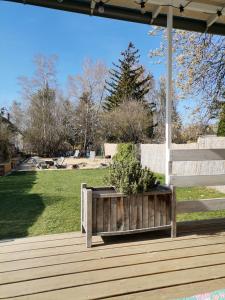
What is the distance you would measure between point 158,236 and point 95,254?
2.51 feet

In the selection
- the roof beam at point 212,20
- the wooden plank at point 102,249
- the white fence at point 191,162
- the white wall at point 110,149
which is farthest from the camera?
the white wall at point 110,149

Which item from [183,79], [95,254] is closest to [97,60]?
[183,79]

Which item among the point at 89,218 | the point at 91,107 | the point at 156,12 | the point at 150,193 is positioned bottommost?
the point at 89,218

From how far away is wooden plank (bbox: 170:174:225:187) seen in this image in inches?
120

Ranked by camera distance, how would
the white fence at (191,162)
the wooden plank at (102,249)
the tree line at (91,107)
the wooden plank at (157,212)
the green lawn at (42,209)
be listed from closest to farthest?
the wooden plank at (102,249) → the wooden plank at (157,212) → the green lawn at (42,209) → the white fence at (191,162) → the tree line at (91,107)

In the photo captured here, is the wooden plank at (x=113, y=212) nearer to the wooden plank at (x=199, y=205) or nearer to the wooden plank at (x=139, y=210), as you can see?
the wooden plank at (x=139, y=210)

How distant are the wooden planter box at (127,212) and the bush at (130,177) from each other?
0.07 metres

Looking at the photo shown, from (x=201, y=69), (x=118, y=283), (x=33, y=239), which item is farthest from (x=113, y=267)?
(x=201, y=69)

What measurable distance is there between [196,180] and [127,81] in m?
24.3

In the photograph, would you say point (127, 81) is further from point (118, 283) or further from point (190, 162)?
point (118, 283)

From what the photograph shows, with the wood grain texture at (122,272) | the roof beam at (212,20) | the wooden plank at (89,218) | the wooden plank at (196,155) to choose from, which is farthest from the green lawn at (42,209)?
the roof beam at (212,20)

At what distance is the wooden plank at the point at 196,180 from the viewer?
3055 mm

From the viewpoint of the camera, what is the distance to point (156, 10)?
10.6ft

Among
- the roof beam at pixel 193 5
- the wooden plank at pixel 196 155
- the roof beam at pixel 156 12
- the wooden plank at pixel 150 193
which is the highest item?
the roof beam at pixel 193 5
